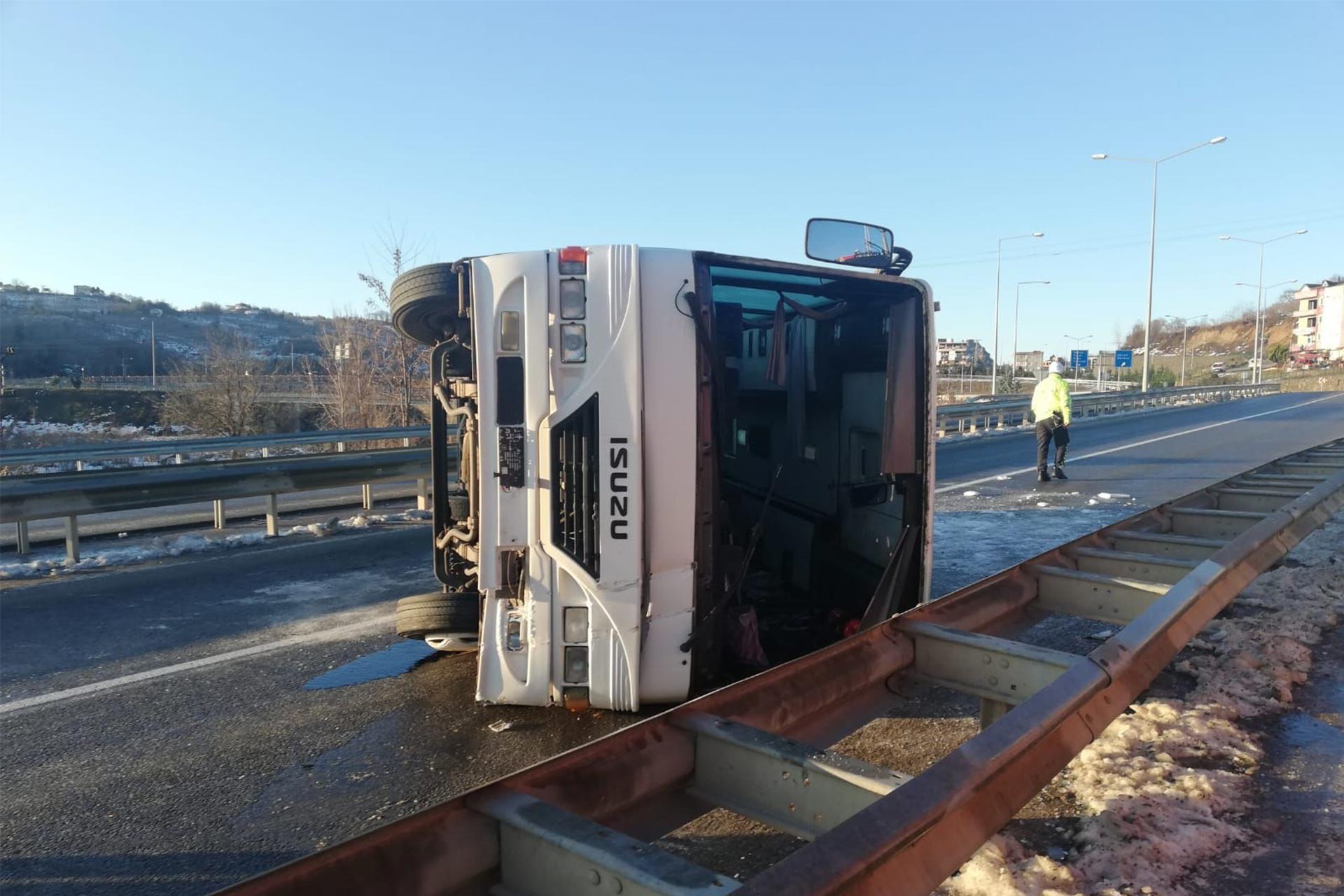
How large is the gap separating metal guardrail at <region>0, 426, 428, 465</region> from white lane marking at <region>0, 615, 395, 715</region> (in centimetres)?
1052

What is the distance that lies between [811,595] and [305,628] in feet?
11.3

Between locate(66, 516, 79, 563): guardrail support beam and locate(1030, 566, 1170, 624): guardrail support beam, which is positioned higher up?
locate(1030, 566, 1170, 624): guardrail support beam

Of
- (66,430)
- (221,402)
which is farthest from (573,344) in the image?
(66,430)

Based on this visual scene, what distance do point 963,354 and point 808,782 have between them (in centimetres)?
8756

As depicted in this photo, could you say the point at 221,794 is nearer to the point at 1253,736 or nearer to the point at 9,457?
the point at 1253,736

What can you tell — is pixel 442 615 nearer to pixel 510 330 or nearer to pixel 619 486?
pixel 619 486

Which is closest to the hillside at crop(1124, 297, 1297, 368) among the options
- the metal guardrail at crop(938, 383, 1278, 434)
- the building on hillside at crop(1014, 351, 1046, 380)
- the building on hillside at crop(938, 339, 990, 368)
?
the building on hillside at crop(938, 339, 990, 368)

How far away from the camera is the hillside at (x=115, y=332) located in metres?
73.0

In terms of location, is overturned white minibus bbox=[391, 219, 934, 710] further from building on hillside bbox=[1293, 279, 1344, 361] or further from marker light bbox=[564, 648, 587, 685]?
building on hillside bbox=[1293, 279, 1344, 361]

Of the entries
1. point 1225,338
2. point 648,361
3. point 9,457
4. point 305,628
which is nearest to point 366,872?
point 648,361

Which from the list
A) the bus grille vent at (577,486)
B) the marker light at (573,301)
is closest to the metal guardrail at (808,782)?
the bus grille vent at (577,486)

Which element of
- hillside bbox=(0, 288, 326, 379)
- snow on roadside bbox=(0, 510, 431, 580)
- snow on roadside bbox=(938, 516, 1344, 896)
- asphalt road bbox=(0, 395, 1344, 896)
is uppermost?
hillside bbox=(0, 288, 326, 379)

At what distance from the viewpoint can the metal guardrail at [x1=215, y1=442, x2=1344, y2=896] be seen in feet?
5.20

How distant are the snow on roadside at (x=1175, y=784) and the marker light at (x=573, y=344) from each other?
2.35 m
